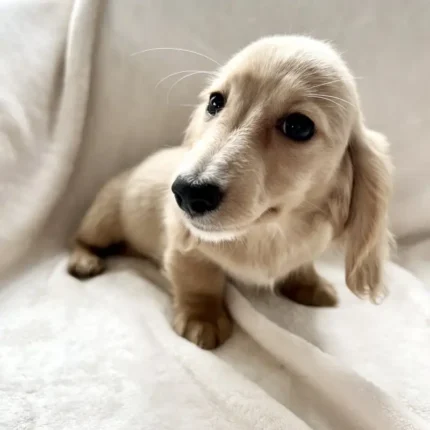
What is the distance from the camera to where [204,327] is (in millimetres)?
1188

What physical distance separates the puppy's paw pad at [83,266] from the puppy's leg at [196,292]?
231 millimetres

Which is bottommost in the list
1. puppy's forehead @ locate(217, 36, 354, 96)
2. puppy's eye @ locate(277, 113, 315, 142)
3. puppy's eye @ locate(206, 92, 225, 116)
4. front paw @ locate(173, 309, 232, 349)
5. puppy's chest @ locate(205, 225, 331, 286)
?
front paw @ locate(173, 309, 232, 349)

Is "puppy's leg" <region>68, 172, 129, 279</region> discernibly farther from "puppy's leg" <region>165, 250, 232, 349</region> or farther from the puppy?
"puppy's leg" <region>165, 250, 232, 349</region>

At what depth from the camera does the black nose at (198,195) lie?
870 millimetres

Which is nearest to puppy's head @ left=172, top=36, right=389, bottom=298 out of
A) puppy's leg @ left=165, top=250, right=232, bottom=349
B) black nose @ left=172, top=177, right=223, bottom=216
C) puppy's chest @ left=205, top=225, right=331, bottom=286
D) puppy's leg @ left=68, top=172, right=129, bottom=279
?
black nose @ left=172, top=177, right=223, bottom=216

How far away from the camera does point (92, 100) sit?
153cm

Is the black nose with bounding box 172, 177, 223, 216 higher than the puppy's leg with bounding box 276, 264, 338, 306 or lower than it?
higher

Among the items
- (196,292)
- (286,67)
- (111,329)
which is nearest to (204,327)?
(196,292)

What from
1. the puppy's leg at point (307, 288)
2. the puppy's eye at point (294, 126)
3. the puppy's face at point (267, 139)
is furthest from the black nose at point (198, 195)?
the puppy's leg at point (307, 288)

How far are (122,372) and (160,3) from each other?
999 millimetres

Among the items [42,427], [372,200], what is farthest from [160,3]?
[42,427]

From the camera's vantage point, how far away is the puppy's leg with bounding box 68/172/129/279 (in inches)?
57.7

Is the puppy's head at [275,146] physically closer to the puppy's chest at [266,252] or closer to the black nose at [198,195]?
the black nose at [198,195]

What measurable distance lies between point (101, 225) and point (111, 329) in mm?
404
